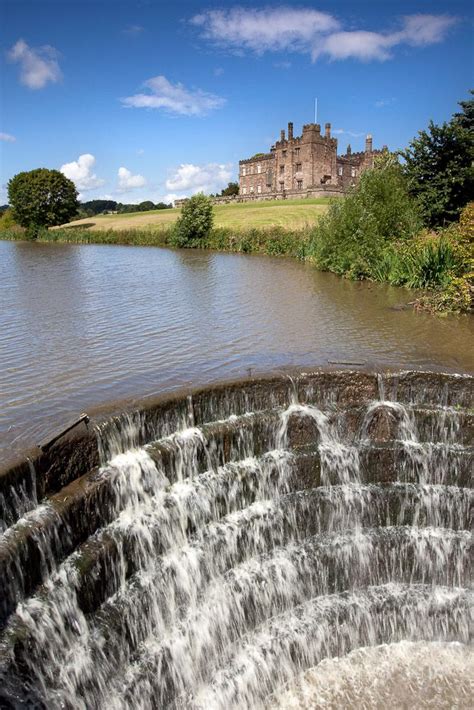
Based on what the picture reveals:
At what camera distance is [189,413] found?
8.01 m

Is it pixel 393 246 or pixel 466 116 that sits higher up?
pixel 466 116

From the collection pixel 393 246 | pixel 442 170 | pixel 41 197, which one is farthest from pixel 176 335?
pixel 41 197

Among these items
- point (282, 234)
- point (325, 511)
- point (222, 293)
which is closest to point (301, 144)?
point (282, 234)

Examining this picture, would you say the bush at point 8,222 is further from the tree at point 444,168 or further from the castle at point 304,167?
the tree at point 444,168

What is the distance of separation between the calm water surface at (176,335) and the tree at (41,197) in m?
51.8

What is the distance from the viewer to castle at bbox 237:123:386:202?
254 ft

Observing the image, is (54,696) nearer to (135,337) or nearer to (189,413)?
(189,413)

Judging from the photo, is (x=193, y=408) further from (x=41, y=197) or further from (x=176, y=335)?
(x=41, y=197)

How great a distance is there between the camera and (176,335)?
13.0 m

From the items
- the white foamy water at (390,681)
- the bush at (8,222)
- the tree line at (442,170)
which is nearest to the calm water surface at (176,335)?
the white foamy water at (390,681)

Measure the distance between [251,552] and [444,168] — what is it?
80.0 ft

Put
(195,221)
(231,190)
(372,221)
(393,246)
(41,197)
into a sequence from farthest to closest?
(231,190)
(41,197)
(195,221)
(372,221)
(393,246)

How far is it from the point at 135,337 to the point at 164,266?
1760 cm

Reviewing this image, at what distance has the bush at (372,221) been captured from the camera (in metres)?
22.5
